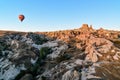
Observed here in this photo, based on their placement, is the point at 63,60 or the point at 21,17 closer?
the point at 63,60

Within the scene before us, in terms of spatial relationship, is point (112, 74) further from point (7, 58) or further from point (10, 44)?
point (10, 44)

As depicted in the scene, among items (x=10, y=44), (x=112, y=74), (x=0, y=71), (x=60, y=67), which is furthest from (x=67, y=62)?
(x=10, y=44)

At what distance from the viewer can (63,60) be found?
255ft

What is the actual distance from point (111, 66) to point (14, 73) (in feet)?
96.7

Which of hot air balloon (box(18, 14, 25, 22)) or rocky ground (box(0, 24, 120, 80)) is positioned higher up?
hot air balloon (box(18, 14, 25, 22))

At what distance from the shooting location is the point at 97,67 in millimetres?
65250

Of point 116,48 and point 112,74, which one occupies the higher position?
point 116,48

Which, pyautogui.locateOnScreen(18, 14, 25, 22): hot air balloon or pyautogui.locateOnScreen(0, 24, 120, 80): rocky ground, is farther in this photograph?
pyautogui.locateOnScreen(18, 14, 25, 22): hot air balloon

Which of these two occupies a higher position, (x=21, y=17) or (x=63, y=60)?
(x=21, y=17)

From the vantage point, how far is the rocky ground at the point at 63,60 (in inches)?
2499

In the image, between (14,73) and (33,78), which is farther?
(14,73)

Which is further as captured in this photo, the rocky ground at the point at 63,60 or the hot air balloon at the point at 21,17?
the hot air balloon at the point at 21,17

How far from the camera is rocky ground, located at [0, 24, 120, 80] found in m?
63.5

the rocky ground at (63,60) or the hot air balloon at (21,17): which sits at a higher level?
the hot air balloon at (21,17)
